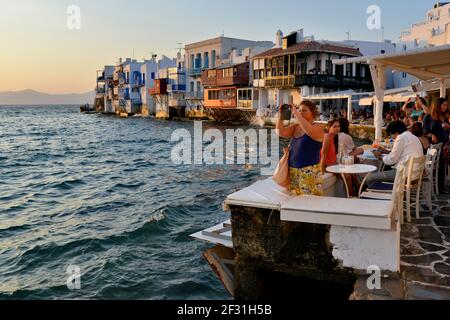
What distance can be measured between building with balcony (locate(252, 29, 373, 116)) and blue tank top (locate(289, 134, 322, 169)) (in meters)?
37.1

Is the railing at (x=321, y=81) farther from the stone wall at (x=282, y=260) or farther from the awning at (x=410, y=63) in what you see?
the stone wall at (x=282, y=260)

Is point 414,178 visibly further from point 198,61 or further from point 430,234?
point 198,61

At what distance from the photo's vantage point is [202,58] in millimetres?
64750

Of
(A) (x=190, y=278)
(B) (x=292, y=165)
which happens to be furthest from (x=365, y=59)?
(A) (x=190, y=278)

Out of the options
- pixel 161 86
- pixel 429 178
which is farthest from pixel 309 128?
pixel 161 86

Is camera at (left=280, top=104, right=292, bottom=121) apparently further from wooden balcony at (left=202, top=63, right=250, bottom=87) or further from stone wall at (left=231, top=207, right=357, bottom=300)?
wooden balcony at (left=202, top=63, right=250, bottom=87)

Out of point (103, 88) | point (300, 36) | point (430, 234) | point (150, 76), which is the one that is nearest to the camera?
point (430, 234)

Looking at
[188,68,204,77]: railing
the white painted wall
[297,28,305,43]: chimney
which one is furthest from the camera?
[188,68,204,77]: railing

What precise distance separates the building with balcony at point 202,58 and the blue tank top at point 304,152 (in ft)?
175

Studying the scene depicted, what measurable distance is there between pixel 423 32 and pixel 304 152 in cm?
4914

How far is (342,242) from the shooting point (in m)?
4.09

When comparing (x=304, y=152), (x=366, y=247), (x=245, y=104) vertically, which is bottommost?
(x=366, y=247)
